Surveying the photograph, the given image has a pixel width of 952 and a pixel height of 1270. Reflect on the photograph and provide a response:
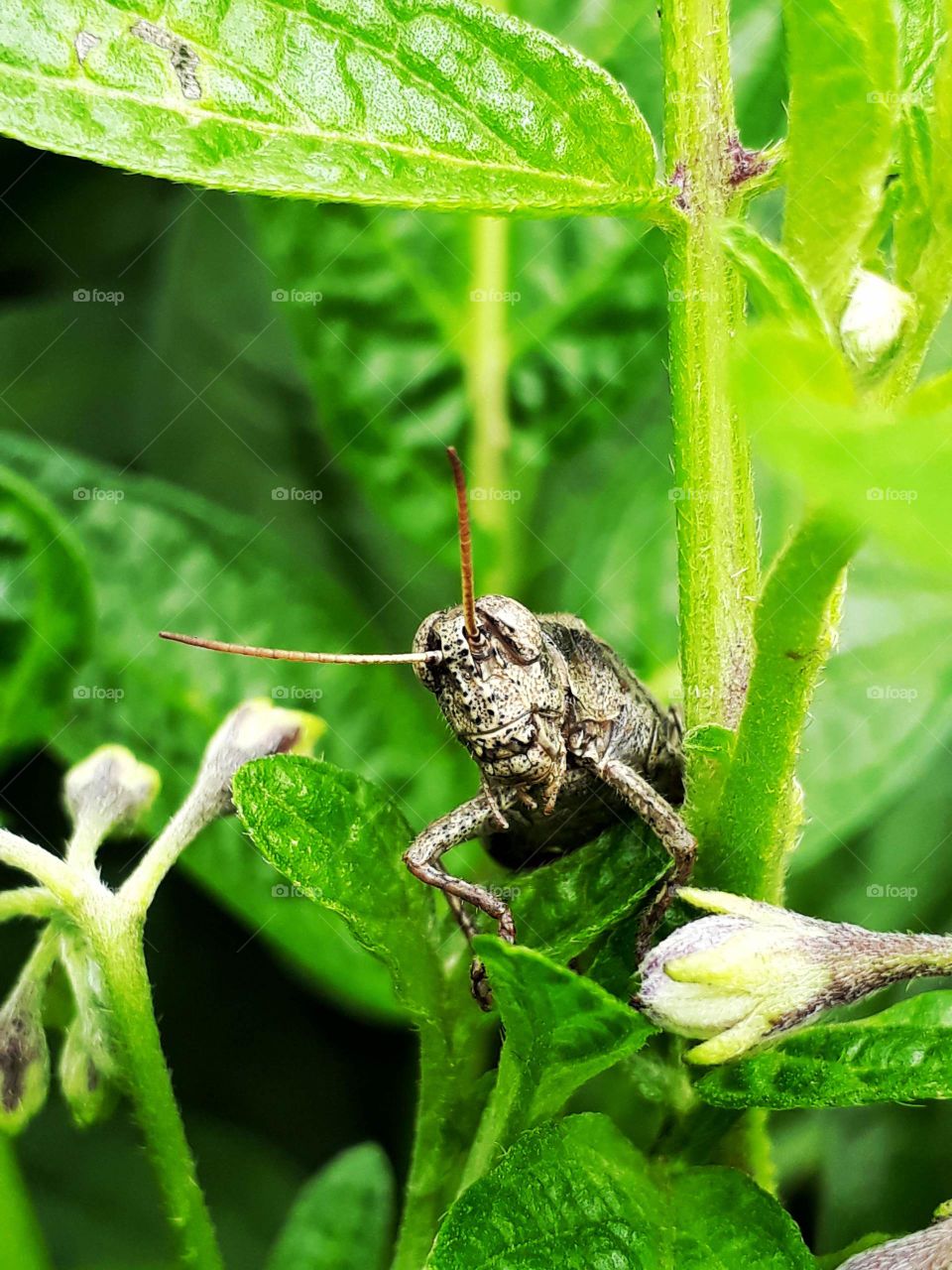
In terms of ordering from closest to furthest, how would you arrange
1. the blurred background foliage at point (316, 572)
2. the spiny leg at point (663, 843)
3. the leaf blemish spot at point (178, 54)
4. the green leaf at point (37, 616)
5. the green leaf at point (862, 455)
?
1. the green leaf at point (862, 455)
2. the leaf blemish spot at point (178, 54)
3. the spiny leg at point (663, 843)
4. the green leaf at point (37, 616)
5. the blurred background foliage at point (316, 572)

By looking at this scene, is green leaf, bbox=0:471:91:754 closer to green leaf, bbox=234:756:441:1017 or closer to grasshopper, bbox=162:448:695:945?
grasshopper, bbox=162:448:695:945

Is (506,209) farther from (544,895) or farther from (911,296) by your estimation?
(544,895)

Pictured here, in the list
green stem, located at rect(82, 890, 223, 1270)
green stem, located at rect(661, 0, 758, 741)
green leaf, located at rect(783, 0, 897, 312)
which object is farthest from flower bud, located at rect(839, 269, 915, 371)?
green stem, located at rect(82, 890, 223, 1270)

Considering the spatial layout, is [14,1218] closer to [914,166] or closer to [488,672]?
[488,672]

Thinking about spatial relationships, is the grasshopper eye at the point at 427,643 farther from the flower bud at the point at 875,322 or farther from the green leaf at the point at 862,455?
the green leaf at the point at 862,455

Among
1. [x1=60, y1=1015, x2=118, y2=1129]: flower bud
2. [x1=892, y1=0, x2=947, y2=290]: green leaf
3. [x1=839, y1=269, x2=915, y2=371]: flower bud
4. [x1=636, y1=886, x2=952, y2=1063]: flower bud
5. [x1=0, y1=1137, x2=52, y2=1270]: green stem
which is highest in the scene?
[x1=892, y1=0, x2=947, y2=290]: green leaf

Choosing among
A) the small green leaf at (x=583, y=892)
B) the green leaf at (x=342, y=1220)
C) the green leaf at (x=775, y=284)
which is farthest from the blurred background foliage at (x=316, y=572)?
the green leaf at (x=775, y=284)
